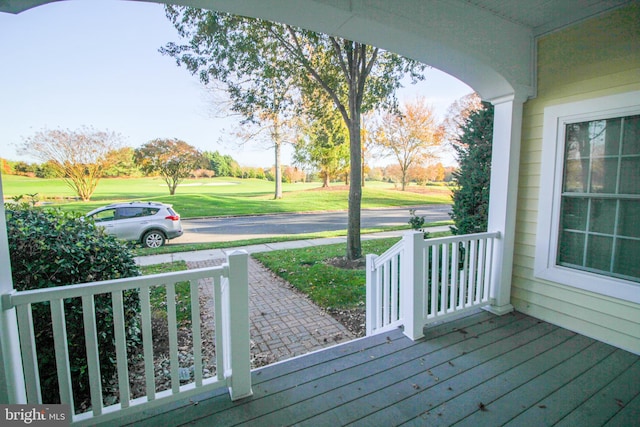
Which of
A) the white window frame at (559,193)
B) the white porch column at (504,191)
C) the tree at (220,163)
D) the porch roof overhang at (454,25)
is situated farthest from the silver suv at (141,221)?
the tree at (220,163)

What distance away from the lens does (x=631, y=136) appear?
222cm

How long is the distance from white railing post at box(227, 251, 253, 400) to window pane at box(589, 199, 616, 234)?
2877mm

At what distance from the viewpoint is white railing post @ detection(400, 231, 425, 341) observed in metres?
2.42

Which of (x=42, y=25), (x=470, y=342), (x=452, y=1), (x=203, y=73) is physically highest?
(x=42, y=25)

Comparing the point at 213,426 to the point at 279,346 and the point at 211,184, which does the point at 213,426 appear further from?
the point at 211,184

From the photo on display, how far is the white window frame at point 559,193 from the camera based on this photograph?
89.1 inches

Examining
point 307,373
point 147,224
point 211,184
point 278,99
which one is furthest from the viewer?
point 211,184

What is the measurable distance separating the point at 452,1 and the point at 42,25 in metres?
13.5

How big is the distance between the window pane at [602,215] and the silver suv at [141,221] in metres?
8.40

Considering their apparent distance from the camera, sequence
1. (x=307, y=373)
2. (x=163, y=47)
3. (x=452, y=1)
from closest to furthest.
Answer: (x=307, y=373)
(x=452, y=1)
(x=163, y=47)

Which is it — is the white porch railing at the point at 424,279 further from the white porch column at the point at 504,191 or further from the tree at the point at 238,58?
the tree at the point at 238,58

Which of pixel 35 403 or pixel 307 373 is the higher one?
pixel 35 403

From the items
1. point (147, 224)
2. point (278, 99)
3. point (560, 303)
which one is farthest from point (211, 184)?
point (560, 303)

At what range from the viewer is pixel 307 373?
6.68 feet
